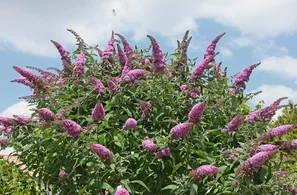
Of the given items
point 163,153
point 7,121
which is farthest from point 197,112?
point 7,121

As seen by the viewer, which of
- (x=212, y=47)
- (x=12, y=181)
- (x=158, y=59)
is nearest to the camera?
(x=158, y=59)

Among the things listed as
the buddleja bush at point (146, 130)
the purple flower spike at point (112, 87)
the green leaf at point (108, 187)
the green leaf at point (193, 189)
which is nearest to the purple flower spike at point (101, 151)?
the buddleja bush at point (146, 130)

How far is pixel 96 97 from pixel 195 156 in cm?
108

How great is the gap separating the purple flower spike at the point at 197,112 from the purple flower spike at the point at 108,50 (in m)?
1.67

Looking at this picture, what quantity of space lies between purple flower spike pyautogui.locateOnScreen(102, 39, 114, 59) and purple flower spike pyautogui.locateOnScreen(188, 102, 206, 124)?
1668mm

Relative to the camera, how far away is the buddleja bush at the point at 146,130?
12.6ft

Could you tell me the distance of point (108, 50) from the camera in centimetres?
516

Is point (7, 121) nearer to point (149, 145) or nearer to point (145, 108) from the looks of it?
point (145, 108)

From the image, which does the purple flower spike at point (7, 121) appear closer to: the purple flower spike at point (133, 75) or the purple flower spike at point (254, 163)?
the purple flower spike at point (133, 75)

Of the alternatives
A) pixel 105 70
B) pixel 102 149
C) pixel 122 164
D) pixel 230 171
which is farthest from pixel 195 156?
pixel 105 70

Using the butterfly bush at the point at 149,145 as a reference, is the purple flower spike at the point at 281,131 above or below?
above

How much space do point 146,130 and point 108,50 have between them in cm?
124

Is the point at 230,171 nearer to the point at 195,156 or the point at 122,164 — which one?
the point at 195,156

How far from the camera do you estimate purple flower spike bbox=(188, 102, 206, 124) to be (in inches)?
146
